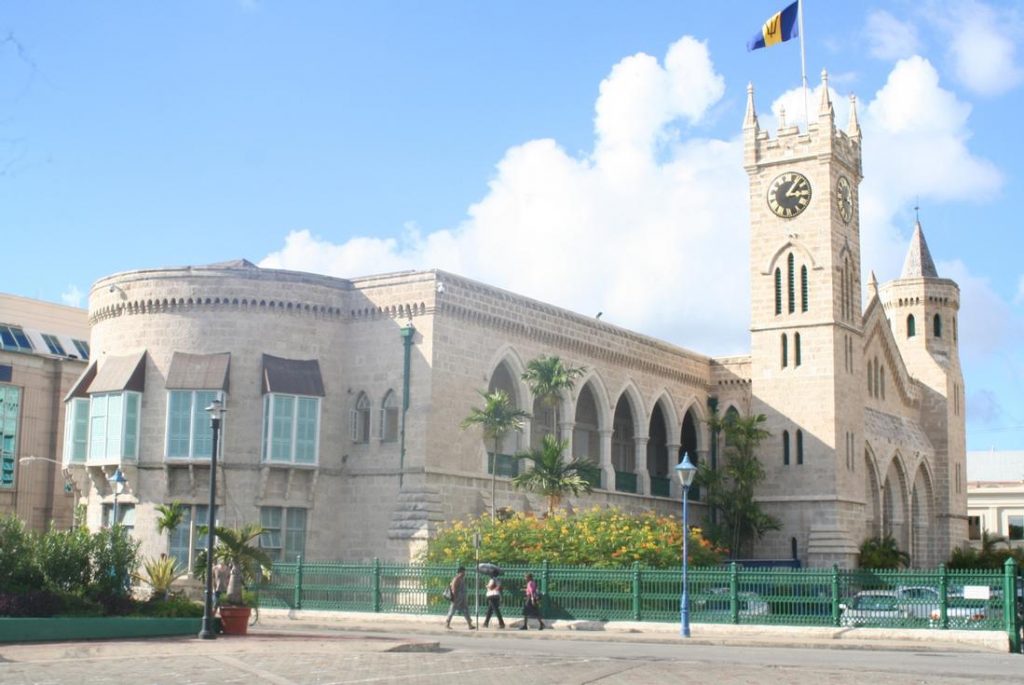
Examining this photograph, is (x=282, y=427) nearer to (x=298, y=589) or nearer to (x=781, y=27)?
(x=298, y=589)

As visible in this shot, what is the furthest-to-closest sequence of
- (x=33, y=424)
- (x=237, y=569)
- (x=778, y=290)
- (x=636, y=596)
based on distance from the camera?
(x=33, y=424) → (x=778, y=290) → (x=636, y=596) → (x=237, y=569)

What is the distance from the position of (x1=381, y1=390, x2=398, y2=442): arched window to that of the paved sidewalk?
719cm

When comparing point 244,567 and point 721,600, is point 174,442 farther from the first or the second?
point 721,600

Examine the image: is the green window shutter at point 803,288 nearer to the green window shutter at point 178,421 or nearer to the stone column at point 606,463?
the stone column at point 606,463

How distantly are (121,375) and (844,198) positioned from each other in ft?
94.8

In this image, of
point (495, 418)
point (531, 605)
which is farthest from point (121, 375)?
point (531, 605)

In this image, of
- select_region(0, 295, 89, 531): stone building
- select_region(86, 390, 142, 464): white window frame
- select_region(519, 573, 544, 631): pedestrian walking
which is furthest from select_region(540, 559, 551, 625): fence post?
select_region(0, 295, 89, 531): stone building

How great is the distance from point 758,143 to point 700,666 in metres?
36.2

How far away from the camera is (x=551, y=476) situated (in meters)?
38.4

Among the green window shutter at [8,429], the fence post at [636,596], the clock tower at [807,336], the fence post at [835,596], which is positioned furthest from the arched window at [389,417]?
the green window shutter at [8,429]

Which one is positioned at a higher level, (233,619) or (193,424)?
(193,424)

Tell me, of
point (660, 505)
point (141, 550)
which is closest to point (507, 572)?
point (141, 550)

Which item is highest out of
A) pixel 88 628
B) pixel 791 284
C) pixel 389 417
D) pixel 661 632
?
pixel 791 284

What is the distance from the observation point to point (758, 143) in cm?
5312
